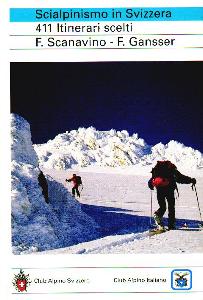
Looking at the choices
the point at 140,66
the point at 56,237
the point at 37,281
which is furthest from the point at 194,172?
the point at 37,281

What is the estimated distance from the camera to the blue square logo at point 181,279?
5.75 feet

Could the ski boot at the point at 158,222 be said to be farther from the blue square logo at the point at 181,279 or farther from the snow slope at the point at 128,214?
the blue square logo at the point at 181,279

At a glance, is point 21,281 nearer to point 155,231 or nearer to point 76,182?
point 76,182

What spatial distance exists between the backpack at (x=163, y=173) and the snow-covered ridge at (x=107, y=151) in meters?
0.02

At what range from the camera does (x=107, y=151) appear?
1.83 m

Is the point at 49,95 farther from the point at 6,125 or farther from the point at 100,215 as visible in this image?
the point at 100,215

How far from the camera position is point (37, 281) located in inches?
68.3

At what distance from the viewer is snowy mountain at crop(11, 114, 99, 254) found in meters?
1.77

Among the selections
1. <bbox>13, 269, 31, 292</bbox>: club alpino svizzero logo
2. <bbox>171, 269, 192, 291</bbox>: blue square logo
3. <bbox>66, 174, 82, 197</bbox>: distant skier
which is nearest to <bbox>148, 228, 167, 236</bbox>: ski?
<bbox>171, 269, 192, 291</bbox>: blue square logo

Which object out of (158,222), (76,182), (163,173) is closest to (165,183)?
(163,173)

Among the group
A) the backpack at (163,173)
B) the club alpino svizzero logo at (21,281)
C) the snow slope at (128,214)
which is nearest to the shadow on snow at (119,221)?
the snow slope at (128,214)

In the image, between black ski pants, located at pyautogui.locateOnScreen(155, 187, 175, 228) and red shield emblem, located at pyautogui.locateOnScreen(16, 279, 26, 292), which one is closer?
red shield emblem, located at pyautogui.locateOnScreen(16, 279, 26, 292)

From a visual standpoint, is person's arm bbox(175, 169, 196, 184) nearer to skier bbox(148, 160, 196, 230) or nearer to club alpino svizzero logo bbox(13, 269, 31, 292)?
skier bbox(148, 160, 196, 230)

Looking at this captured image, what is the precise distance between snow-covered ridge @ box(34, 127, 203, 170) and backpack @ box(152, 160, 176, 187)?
20mm
